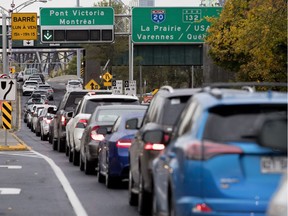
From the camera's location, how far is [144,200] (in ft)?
45.8

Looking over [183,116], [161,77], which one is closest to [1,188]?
[183,116]

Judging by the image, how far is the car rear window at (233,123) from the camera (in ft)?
30.1

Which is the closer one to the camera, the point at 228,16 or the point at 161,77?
the point at 228,16

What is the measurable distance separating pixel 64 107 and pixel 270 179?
2475 centimetres

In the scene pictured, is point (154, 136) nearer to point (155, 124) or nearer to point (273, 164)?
point (155, 124)

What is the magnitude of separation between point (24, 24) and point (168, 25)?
27.7 feet

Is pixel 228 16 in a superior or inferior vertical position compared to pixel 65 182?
superior

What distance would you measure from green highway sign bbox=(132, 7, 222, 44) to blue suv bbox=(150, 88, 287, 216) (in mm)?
47423

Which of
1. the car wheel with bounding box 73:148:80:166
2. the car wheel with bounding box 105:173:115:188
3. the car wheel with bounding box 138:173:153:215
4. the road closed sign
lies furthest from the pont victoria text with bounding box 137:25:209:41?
the car wheel with bounding box 138:173:153:215

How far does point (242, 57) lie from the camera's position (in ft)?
155

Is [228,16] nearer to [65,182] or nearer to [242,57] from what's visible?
[242,57]

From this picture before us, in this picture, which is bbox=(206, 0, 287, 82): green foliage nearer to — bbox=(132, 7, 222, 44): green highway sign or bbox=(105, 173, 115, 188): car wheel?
bbox=(132, 7, 222, 44): green highway sign

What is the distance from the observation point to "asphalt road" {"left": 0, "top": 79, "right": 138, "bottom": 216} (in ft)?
49.5

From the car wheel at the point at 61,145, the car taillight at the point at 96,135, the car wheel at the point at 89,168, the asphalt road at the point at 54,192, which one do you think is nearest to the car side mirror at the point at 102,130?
the car taillight at the point at 96,135
